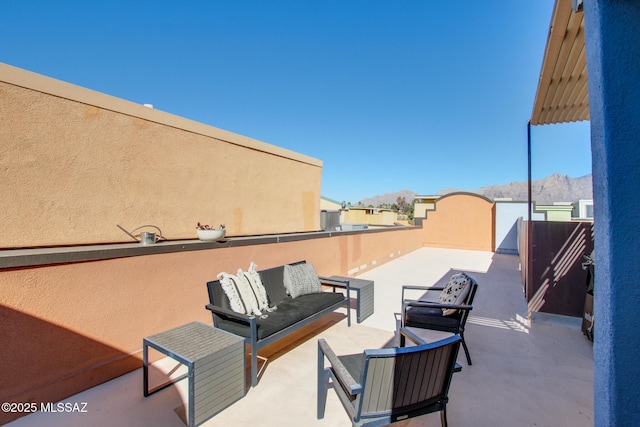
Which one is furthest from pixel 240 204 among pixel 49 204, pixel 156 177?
pixel 49 204

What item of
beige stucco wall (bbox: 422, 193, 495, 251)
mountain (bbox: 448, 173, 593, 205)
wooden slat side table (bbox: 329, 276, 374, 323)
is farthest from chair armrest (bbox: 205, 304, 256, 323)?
mountain (bbox: 448, 173, 593, 205)


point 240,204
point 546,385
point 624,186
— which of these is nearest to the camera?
point 624,186

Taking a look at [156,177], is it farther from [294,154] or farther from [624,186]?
[624,186]

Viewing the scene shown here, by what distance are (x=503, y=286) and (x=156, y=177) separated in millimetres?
7881

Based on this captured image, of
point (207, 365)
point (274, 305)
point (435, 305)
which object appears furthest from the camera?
point (274, 305)

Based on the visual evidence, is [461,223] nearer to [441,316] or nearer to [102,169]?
[441,316]

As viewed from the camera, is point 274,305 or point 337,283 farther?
point 337,283

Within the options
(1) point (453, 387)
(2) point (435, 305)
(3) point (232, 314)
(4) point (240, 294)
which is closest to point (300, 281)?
(4) point (240, 294)

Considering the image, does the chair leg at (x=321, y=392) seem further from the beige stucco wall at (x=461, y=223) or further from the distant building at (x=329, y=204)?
the distant building at (x=329, y=204)

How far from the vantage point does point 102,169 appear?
350cm

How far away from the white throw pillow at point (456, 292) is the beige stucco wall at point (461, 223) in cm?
1301

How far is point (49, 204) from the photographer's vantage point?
10.1ft

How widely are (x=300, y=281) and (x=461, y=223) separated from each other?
13674 millimetres

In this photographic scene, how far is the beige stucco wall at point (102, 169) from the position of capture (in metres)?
2.91
